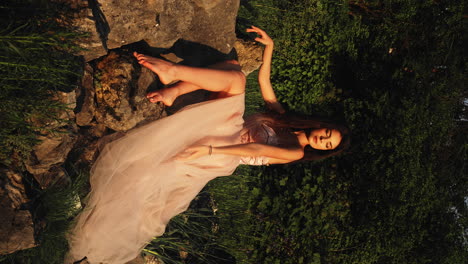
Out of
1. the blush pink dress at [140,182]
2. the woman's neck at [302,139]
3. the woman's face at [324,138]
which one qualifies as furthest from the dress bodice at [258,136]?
the blush pink dress at [140,182]

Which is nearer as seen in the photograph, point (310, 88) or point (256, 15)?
point (256, 15)

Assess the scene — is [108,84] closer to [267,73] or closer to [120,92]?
[120,92]

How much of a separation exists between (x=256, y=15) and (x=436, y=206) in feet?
17.8

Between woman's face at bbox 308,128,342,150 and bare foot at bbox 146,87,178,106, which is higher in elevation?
bare foot at bbox 146,87,178,106

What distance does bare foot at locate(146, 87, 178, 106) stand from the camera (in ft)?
10.8

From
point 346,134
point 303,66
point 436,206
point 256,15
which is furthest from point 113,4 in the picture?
point 436,206

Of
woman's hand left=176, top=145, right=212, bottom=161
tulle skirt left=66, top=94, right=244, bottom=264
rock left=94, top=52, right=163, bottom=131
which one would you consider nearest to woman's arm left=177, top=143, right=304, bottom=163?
woman's hand left=176, top=145, right=212, bottom=161

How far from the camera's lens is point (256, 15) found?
A: 5.94m

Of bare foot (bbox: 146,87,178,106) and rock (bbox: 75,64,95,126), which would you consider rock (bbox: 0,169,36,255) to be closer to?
rock (bbox: 75,64,95,126)

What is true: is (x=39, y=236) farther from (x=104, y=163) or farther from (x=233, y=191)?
(x=233, y=191)

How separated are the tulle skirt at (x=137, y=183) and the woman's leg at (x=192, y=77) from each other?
18 cm

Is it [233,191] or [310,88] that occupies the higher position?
[310,88]

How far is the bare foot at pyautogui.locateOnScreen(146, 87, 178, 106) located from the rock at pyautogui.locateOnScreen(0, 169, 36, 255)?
3.94ft

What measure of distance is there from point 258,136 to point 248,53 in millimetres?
1444
